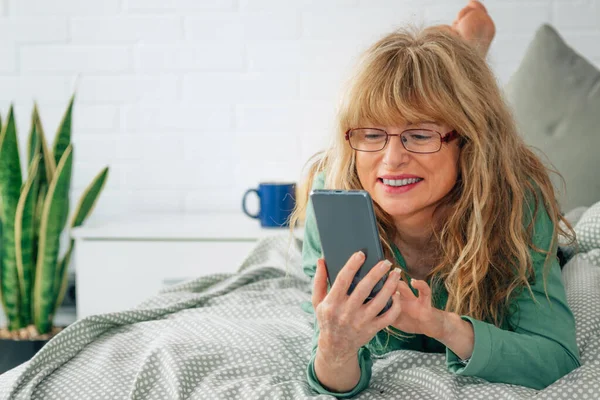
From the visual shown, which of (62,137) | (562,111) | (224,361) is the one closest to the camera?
(224,361)

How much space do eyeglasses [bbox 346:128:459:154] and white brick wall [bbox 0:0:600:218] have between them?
4.37 feet

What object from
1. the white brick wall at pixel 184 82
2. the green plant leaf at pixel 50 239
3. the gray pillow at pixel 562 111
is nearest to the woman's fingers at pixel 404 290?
the gray pillow at pixel 562 111

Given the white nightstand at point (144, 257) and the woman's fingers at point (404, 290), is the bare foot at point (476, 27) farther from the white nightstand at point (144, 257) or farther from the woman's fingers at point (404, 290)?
the woman's fingers at point (404, 290)

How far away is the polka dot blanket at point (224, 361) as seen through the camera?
1.00 metres

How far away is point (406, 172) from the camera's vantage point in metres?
1.05

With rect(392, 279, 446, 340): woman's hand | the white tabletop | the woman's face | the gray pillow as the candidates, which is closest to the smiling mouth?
the woman's face

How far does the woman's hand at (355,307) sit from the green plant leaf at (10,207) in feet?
4.83

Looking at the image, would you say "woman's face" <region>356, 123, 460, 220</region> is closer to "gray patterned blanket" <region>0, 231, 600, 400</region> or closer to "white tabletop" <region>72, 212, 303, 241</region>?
"gray patterned blanket" <region>0, 231, 600, 400</region>

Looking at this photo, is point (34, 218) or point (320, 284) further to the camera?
point (34, 218)

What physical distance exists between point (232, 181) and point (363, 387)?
151 cm

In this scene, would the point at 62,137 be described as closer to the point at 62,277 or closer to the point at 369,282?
the point at 62,277

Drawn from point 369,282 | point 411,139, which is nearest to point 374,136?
point 411,139

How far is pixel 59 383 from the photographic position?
42.3 inches

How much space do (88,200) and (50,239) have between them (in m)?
0.17
